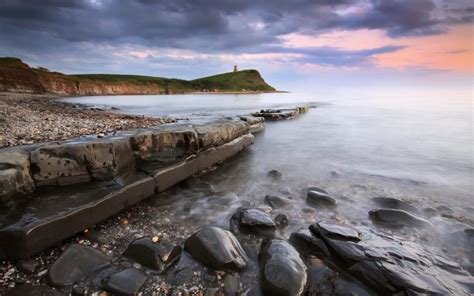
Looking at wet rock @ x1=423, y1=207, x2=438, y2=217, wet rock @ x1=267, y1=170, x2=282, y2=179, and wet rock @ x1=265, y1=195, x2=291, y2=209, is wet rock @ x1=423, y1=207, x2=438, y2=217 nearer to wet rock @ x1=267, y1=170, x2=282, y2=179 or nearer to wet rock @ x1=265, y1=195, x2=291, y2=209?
wet rock @ x1=265, y1=195, x2=291, y2=209

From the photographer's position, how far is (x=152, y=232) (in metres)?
Result: 4.03

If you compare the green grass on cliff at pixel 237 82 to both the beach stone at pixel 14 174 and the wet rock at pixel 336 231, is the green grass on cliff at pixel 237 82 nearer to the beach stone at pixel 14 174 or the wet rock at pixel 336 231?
the beach stone at pixel 14 174

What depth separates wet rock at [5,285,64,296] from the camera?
8.55ft

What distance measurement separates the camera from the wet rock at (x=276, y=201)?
5148mm

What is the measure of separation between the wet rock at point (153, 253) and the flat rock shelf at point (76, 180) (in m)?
1.05

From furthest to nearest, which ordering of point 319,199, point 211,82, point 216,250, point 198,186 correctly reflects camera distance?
point 211,82, point 198,186, point 319,199, point 216,250

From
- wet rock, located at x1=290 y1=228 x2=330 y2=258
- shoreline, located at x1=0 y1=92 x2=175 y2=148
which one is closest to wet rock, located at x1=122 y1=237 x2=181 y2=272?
wet rock, located at x1=290 y1=228 x2=330 y2=258

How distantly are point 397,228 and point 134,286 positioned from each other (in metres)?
4.22

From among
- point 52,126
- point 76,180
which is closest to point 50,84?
point 52,126

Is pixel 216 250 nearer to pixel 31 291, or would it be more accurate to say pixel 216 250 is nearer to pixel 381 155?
pixel 31 291

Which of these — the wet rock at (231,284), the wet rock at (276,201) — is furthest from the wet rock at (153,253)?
the wet rock at (276,201)

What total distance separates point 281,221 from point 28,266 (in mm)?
3606

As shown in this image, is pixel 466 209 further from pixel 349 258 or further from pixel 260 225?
pixel 260 225

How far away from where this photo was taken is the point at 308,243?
3.67 meters
